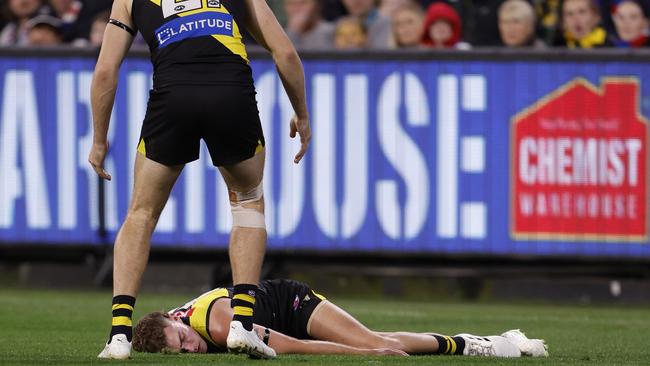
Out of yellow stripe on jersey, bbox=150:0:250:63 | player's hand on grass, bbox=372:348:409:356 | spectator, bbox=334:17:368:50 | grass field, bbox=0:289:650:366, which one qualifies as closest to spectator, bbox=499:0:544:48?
spectator, bbox=334:17:368:50

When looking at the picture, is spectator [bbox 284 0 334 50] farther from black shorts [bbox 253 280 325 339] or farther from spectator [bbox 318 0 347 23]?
black shorts [bbox 253 280 325 339]

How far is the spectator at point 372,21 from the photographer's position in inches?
625

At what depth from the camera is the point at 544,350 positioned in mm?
8977

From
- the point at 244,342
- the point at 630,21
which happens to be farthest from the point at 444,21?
the point at 244,342

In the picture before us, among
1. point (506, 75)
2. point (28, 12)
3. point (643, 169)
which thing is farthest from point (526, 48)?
point (28, 12)

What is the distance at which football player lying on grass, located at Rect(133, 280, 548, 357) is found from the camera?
8.60 metres

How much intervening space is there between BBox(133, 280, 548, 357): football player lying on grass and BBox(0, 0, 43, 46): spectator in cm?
882

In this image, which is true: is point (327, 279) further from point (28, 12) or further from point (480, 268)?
point (28, 12)

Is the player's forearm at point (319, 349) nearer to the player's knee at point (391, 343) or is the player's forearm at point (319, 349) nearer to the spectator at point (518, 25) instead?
→ the player's knee at point (391, 343)

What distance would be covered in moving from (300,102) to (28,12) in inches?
375

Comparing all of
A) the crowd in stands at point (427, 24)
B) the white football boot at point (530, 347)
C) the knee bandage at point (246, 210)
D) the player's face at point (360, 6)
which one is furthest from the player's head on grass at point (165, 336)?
the player's face at point (360, 6)

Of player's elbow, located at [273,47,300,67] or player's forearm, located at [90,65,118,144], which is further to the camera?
player's elbow, located at [273,47,300,67]

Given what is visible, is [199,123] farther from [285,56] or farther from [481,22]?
[481,22]

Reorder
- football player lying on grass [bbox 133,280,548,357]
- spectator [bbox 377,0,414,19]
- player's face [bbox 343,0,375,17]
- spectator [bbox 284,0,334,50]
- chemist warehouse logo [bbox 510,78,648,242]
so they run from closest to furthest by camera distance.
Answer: football player lying on grass [bbox 133,280,548,357], chemist warehouse logo [bbox 510,78,648,242], spectator [bbox 284,0,334,50], spectator [bbox 377,0,414,19], player's face [bbox 343,0,375,17]
